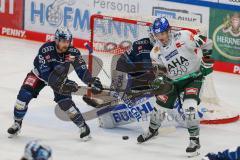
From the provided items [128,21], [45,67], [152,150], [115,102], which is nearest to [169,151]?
[152,150]

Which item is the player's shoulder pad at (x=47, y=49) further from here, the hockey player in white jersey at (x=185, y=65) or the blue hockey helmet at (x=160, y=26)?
the blue hockey helmet at (x=160, y=26)

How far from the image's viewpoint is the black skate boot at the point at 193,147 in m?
8.61

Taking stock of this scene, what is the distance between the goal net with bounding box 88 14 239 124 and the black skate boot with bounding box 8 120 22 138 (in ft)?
4.64

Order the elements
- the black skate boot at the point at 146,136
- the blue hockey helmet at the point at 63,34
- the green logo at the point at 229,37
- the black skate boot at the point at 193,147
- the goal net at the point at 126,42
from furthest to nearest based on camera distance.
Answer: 1. the green logo at the point at 229,37
2. the goal net at the point at 126,42
3. the black skate boot at the point at 146,136
4. the blue hockey helmet at the point at 63,34
5. the black skate boot at the point at 193,147

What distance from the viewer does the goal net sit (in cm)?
986

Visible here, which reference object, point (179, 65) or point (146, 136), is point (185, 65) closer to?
point (179, 65)

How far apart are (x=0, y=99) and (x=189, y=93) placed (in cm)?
298

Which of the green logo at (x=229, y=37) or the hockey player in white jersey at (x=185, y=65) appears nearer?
the hockey player in white jersey at (x=185, y=65)

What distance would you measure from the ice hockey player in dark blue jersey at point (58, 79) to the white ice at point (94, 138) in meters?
0.24

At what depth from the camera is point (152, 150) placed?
8.84 metres

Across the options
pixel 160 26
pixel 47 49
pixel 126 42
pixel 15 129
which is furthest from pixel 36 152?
pixel 126 42

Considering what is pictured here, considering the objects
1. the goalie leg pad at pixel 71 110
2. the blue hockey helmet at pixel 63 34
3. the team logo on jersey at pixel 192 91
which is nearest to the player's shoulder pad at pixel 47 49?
the blue hockey helmet at pixel 63 34

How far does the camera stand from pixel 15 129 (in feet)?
29.8

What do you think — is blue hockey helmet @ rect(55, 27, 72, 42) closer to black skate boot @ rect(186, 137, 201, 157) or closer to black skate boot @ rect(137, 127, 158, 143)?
black skate boot @ rect(137, 127, 158, 143)
